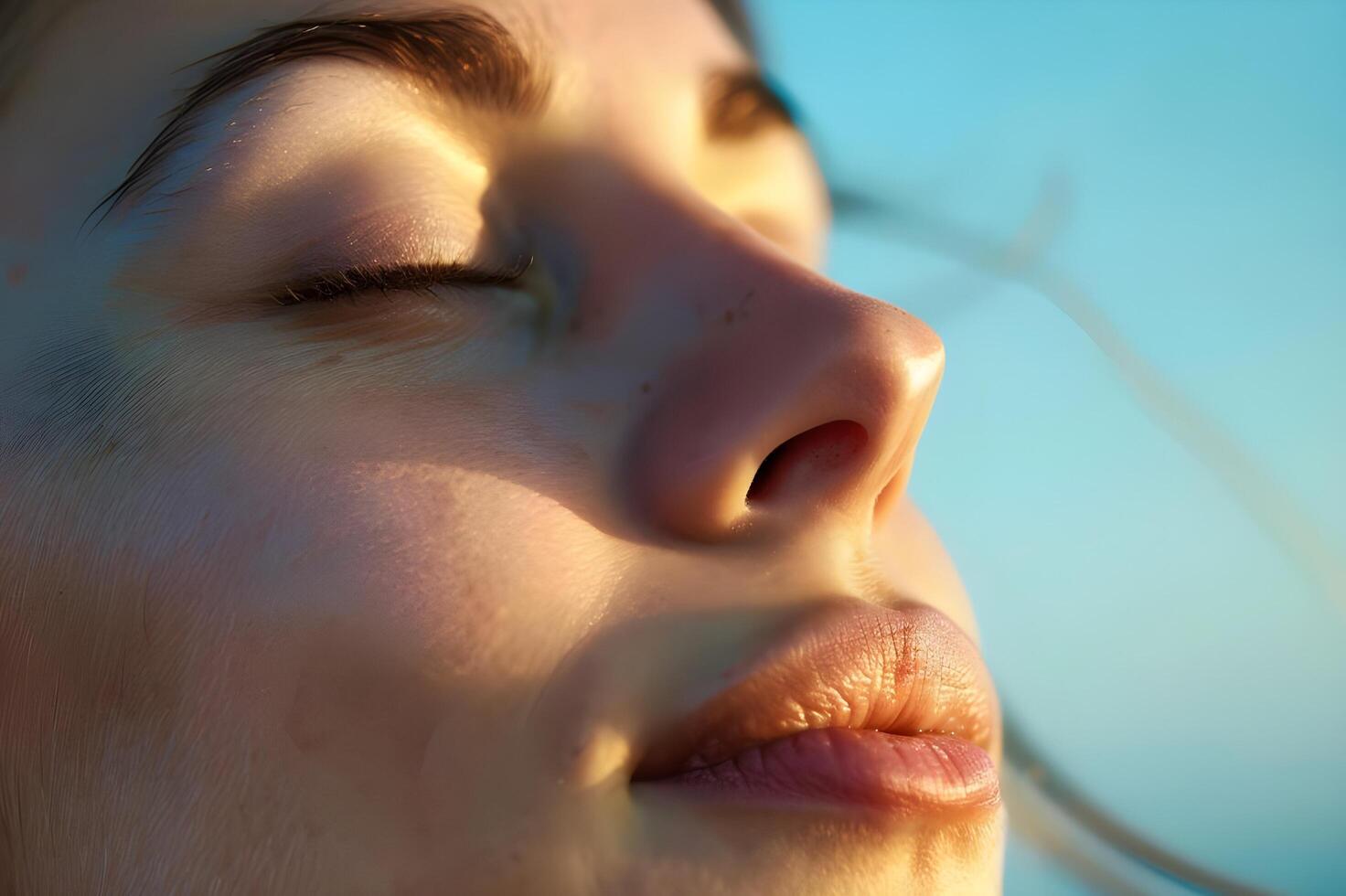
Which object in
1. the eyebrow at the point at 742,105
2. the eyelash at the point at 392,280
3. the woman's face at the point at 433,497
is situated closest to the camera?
the woman's face at the point at 433,497

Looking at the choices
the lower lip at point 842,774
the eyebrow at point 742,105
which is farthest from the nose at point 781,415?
the eyebrow at point 742,105

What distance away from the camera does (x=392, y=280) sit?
649 millimetres

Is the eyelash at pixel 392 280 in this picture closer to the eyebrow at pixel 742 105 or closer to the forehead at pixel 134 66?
the forehead at pixel 134 66

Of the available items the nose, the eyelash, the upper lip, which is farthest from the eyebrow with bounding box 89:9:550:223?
the upper lip

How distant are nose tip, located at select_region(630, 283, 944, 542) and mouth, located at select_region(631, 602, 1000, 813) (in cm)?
7

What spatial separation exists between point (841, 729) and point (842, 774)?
3 centimetres

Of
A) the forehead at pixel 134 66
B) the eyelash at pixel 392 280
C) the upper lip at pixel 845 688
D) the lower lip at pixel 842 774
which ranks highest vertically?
the forehead at pixel 134 66

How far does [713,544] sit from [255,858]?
0.27 m

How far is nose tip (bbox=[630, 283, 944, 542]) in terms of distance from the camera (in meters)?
0.56

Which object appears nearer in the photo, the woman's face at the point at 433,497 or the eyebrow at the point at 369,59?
the woman's face at the point at 433,497

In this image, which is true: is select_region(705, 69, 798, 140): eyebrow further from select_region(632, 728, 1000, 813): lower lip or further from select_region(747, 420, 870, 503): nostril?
select_region(632, 728, 1000, 813): lower lip

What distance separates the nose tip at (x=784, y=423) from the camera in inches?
22.2

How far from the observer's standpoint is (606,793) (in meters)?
0.51

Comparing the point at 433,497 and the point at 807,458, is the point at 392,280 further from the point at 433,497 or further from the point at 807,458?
the point at 807,458
